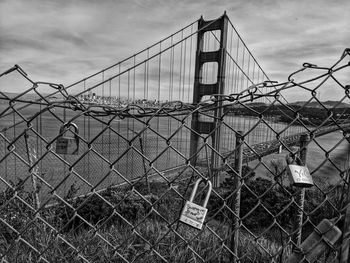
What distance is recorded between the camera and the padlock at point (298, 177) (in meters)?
0.97

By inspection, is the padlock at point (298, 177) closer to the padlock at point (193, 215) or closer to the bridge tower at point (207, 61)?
the padlock at point (193, 215)

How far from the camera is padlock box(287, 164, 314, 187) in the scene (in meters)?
0.97

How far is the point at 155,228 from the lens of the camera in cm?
200

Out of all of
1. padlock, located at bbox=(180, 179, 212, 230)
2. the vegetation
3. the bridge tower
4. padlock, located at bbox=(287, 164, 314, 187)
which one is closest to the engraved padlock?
padlock, located at bbox=(287, 164, 314, 187)

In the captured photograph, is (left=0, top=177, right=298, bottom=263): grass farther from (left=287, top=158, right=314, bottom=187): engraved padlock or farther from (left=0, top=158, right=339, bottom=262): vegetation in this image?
(left=287, top=158, right=314, bottom=187): engraved padlock

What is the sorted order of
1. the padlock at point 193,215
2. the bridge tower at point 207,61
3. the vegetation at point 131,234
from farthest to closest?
the bridge tower at point 207,61 < the vegetation at point 131,234 < the padlock at point 193,215

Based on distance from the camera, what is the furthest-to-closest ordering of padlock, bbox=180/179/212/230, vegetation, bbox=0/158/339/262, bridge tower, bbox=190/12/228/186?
1. bridge tower, bbox=190/12/228/186
2. vegetation, bbox=0/158/339/262
3. padlock, bbox=180/179/212/230

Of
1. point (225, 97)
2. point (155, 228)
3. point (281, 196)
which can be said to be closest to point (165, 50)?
point (281, 196)

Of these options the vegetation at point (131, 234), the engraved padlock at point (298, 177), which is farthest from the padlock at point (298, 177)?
the vegetation at point (131, 234)

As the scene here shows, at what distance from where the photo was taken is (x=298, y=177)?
3.21 feet

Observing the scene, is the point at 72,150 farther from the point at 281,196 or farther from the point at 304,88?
the point at 281,196

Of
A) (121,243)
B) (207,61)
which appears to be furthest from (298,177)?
(207,61)

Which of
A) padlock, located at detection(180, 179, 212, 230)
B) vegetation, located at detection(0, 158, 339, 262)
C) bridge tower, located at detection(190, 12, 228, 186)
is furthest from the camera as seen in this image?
bridge tower, located at detection(190, 12, 228, 186)

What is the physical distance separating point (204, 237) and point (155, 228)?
346 millimetres
